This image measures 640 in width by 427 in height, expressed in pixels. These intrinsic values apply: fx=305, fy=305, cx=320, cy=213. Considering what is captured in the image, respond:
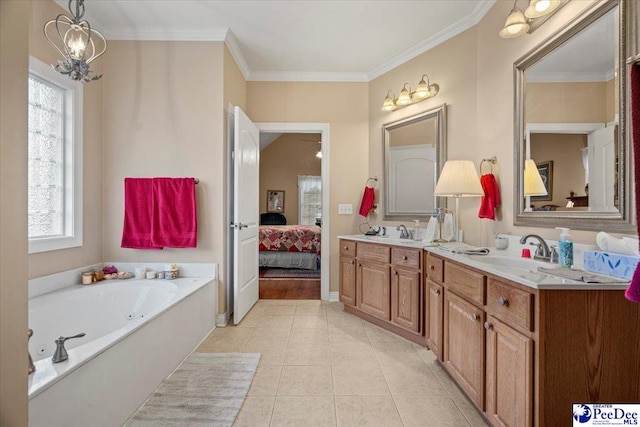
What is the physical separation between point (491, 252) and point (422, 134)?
1457 mm

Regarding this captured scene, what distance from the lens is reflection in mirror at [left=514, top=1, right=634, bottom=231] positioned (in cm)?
138

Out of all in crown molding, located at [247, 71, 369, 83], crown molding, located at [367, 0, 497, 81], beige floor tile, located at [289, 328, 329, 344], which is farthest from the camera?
crown molding, located at [247, 71, 369, 83]

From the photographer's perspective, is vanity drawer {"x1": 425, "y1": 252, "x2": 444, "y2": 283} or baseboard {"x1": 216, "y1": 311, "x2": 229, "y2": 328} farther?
baseboard {"x1": 216, "y1": 311, "x2": 229, "y2": 328}

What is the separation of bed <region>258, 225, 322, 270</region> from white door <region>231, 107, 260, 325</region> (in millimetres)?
1640

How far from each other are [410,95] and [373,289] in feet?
6.39

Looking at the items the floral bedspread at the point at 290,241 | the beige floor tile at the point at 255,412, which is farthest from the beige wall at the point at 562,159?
the floral bedspread at the point at 290,241

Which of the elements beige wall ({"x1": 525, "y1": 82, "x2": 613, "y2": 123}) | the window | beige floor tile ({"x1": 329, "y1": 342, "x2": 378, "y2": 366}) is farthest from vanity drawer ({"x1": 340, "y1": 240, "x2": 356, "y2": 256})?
the window

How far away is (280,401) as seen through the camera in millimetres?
1756

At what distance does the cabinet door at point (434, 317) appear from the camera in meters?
2.05

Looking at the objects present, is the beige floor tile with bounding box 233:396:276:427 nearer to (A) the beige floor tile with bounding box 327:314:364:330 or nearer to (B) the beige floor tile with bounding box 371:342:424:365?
(B) the beige floor tile with bounding box 371:342:424:365

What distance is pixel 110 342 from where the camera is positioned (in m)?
1.49

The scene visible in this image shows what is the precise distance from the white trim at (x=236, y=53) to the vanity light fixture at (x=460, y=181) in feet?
7.49

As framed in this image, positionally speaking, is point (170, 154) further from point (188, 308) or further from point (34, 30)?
point (188, 308)

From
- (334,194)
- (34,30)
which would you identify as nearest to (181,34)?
(34,30)
